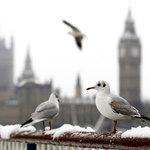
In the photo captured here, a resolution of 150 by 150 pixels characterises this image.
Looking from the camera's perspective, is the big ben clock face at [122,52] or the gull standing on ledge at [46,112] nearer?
the gull standing on ledge at [46,112]

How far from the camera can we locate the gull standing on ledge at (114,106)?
116cm

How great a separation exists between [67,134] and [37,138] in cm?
19

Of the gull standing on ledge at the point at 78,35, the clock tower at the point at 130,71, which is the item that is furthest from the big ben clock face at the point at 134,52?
the gull standing on ledge at the point at 78,35

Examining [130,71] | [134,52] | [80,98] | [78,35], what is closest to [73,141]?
[78,35]

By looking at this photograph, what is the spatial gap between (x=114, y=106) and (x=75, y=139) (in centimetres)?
16

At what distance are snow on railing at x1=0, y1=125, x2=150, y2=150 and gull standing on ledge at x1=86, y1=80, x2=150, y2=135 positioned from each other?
0.06 m

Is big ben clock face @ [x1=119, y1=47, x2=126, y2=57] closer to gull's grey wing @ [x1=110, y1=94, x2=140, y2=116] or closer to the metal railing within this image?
the metal railing

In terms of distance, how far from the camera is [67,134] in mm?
1306

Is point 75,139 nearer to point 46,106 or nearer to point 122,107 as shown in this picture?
point 122,107

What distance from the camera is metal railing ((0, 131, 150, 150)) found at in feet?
3.40

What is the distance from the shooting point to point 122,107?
1175mm

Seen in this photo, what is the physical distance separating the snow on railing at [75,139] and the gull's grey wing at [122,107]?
0.22 feet

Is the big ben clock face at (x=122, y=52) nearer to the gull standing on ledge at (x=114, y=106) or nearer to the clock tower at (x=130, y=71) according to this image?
the clock tower at (x=130, y=71)

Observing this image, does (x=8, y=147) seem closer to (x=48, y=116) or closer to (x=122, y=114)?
(x=48, y=116)
